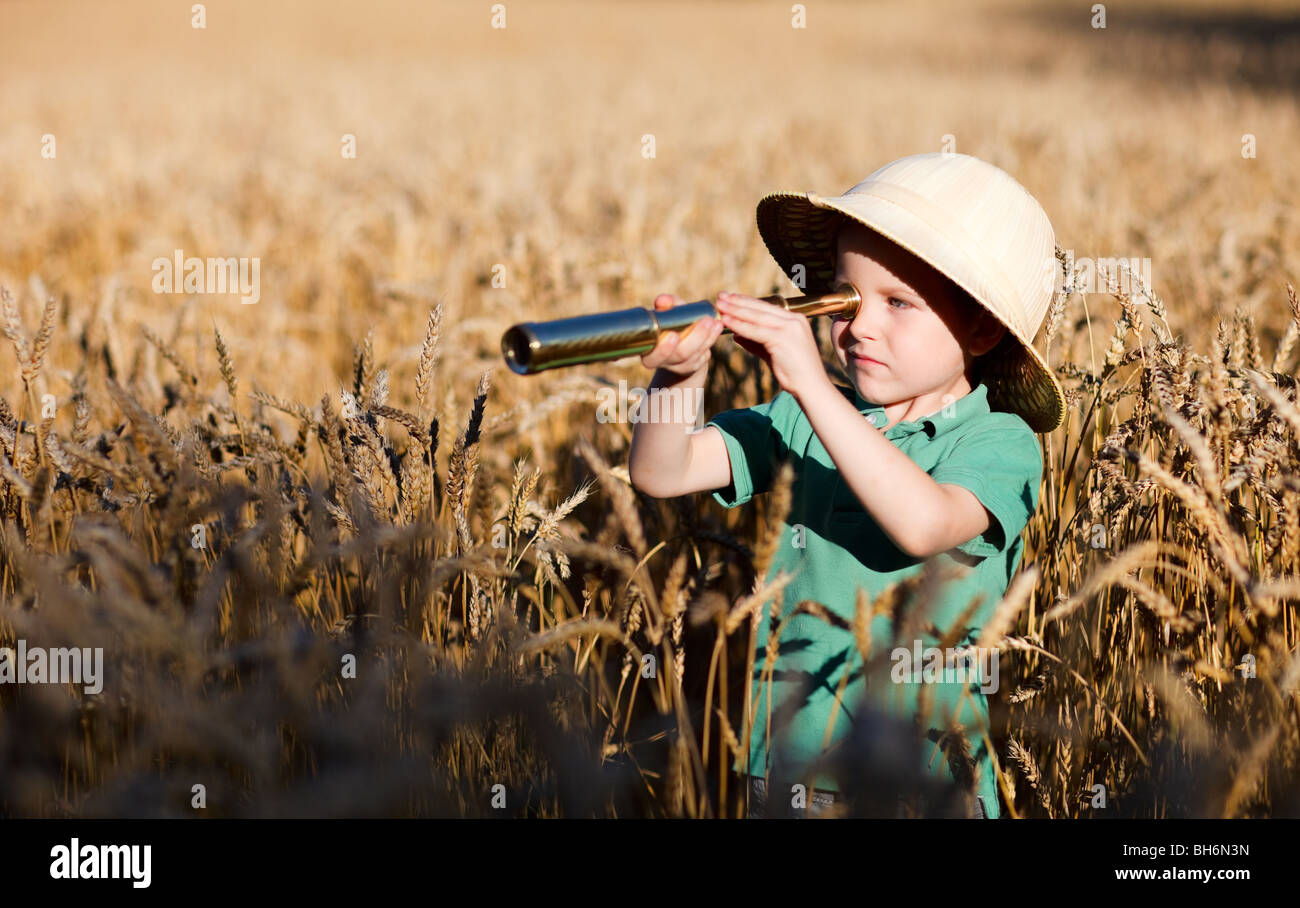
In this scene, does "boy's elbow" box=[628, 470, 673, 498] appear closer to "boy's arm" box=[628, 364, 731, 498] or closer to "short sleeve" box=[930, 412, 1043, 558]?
"boy's arm" box=[628, 364, 731, 498]

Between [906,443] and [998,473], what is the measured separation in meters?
0.21

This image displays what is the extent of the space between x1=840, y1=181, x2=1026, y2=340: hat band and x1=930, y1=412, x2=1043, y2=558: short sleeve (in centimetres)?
18

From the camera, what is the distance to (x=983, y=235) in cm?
193

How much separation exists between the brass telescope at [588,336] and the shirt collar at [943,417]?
71 centimetres

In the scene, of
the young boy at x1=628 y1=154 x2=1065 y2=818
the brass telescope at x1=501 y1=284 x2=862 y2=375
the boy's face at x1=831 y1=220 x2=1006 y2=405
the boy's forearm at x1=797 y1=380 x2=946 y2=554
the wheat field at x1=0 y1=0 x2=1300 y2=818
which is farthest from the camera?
the boy's face at x1=831 y1=220 x2=1006 y2=405

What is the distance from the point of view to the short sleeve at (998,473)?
1837 millimetres

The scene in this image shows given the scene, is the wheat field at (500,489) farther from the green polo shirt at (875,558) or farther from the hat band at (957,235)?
the hat band at (957,235)

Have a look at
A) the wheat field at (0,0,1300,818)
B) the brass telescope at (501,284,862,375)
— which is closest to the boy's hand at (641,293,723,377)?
the brass telescope at (501,284,862,375)

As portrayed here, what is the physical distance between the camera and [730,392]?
2.92m

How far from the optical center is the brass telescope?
4.11 ft

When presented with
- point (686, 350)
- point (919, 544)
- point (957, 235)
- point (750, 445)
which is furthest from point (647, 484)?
point (957, 235)

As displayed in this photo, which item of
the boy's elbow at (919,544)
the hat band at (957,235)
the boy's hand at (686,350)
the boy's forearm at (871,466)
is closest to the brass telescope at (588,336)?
the boy's hand at (686,350)

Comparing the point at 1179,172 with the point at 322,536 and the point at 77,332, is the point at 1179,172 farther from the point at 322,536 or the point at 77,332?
the point at 322,536
